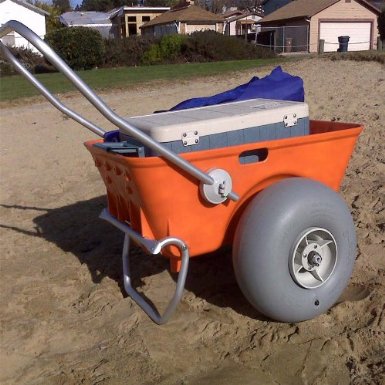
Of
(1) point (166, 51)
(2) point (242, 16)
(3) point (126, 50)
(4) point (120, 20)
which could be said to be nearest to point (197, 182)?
(1) point (166, 51)

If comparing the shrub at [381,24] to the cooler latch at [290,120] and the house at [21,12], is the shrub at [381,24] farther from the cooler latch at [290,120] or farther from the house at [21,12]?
the cooler latch at [290,120]

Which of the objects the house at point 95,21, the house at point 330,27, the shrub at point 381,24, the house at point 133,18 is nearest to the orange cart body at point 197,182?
the house at point 330,27

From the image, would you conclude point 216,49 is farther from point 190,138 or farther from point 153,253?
point 153,253

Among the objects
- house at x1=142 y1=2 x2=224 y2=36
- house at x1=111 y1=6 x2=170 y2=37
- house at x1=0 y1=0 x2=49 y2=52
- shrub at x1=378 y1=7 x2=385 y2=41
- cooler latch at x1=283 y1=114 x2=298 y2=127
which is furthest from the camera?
house at x1=111 y1=6 x2=170 y2=37

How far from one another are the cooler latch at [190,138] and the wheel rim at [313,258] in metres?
0.65

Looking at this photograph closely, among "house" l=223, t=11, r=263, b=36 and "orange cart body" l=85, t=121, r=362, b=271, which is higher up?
"house" l=223, t=11, r=263, b=36

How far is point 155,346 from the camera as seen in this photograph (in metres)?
2.71

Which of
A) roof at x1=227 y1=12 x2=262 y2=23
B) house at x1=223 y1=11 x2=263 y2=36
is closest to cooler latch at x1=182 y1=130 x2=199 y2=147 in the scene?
house at x1=223 y1=11 x2=263 y2=36

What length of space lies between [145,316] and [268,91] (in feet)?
4.75

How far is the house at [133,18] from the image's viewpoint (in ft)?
151

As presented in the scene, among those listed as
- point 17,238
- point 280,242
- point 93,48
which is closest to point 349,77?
point 17,238

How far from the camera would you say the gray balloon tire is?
8.46 feet

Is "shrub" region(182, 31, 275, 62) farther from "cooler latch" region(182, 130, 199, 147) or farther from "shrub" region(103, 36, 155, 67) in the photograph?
"cooler latch" region(182, 130, 199, 147)

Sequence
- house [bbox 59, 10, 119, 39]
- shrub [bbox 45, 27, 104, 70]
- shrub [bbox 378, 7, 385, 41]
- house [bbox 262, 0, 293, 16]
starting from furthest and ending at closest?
house [bbox 59, 10, 119, 39], house [bbox 262, 0, 293, 16], shrub [bbox 378, 7, 385, 41], shrub [bbox 45, 27, 104, 70]
